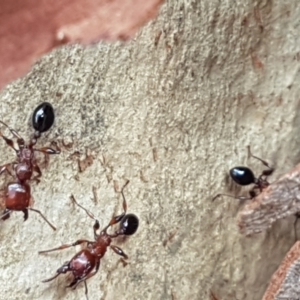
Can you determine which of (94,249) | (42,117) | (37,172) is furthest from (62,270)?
(42,117)

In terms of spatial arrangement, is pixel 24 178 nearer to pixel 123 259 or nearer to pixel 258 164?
pixel 123 259

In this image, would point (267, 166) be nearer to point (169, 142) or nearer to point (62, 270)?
point (169, 142)

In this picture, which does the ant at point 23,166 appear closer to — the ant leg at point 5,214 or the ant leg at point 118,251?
the ant leg at point 5,214

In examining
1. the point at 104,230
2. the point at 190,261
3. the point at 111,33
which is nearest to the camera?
the point at 111,33

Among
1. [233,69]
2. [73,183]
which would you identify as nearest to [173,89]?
[233,69]

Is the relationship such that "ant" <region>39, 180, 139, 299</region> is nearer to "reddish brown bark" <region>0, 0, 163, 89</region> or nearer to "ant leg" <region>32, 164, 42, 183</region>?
"ant leg" <region>32, 164, 42, 183</region>

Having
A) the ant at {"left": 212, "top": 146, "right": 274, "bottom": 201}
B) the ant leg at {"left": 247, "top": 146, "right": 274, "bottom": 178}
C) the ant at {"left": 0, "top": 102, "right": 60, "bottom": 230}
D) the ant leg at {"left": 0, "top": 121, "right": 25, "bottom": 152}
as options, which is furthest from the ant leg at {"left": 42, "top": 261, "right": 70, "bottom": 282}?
the ant leg at {"left": 247, "top": 146, "right": 274, "bottom": 178}
